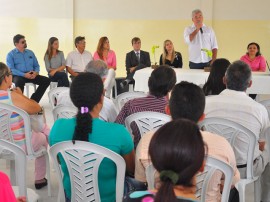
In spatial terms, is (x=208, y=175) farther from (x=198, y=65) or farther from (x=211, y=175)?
(x=198, y=65)

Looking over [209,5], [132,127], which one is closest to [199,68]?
[209,5]

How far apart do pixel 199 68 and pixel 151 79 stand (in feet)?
13.6

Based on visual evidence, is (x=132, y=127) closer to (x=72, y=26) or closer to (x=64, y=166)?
(x=64, y=166)

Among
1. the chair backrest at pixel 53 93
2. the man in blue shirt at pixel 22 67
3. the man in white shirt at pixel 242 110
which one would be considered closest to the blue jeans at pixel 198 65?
the man in blue shirt at pixel 22 67

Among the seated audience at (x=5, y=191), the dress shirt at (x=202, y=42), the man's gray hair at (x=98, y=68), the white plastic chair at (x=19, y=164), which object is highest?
the dress shirt at (x=202, y=42)

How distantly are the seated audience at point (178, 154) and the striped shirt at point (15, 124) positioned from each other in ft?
7.16

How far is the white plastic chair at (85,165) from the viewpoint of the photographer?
2236 millimetres

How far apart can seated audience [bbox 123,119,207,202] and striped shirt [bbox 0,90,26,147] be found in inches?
86.0

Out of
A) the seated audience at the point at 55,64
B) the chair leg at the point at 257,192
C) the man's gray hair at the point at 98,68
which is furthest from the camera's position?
the seated audience at the point at 55,64

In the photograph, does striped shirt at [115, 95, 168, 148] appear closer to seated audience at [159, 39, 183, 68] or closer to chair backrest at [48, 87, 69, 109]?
chair backrest at [48, 87, 69, 109]

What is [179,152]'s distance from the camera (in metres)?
1.36

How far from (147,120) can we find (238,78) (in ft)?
2.36

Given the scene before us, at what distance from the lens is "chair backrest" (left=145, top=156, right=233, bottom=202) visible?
2.01 m

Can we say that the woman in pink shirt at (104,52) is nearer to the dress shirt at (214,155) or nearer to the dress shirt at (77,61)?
the dress shirt at (77,61)
